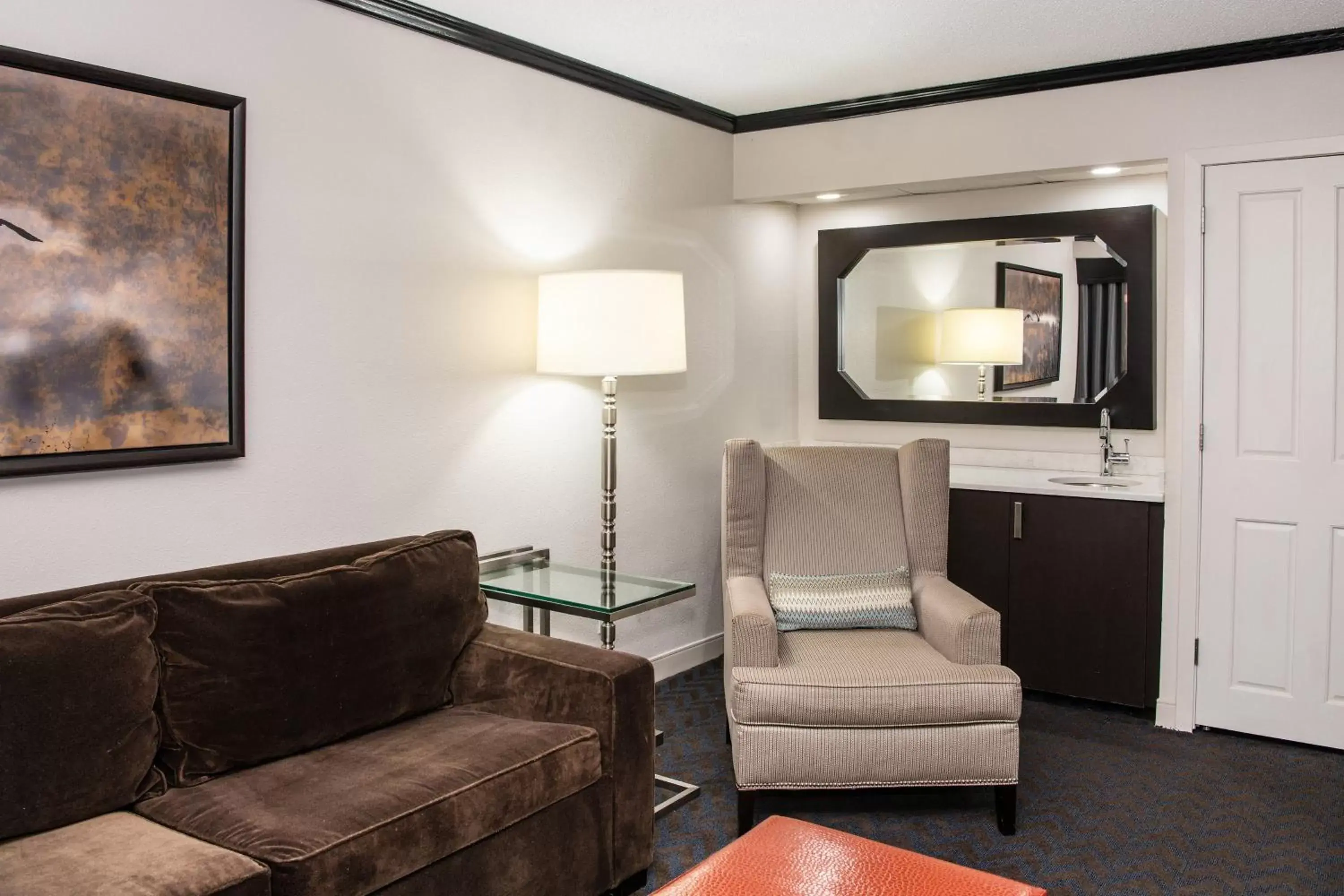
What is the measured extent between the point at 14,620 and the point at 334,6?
1771 mm

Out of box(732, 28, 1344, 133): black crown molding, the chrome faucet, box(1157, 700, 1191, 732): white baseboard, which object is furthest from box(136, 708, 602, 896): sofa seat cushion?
box(732, 28, 1344, 133): black crown molding

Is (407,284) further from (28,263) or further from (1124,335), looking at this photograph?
(1124,335)

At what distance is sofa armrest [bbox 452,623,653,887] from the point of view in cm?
Result: 255

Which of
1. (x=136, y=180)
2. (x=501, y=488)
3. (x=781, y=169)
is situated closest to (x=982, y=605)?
(x=501, y=488)

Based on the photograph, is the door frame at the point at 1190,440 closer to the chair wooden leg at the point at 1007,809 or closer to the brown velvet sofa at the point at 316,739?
the chair wooden leg at the point at 1007,809

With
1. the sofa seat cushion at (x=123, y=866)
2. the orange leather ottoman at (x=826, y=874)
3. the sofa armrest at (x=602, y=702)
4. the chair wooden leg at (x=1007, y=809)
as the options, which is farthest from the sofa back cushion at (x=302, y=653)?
the chair wooden leg at (x=1007, y=809)

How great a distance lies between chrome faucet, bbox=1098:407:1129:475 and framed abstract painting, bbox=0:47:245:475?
3.03m

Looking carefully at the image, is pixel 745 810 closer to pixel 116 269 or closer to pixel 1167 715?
pixel 1167 715

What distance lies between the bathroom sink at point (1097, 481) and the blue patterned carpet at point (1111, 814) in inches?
32.1

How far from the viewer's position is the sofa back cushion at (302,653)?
2.23 metres

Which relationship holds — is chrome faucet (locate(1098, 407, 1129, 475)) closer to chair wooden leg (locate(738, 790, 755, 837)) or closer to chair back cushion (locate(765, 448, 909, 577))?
chair back cushion (locate(765, 448, 909, 577))

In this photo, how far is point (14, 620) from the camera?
2.02 m

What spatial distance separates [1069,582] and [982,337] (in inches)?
42.3

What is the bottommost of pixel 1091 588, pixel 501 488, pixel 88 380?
pixel 1091 588
